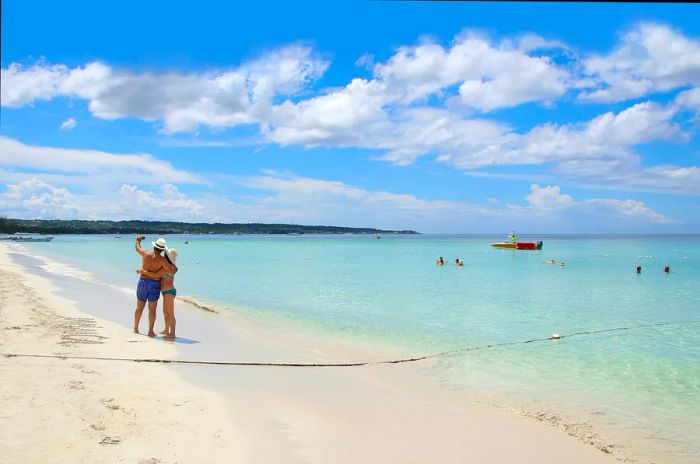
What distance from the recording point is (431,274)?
119 feet

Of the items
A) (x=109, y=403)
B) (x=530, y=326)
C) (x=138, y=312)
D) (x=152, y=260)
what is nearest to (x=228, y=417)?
(x=109, y=403)

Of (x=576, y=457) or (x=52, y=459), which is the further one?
(x=576, y=457)

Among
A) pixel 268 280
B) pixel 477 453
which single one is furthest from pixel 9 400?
pixel 268 280

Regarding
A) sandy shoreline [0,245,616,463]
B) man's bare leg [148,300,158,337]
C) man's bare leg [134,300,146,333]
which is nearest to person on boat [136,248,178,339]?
man's bare leg [148,300,158,337]

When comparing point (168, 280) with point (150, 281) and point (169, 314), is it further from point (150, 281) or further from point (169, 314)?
point (169, 314)

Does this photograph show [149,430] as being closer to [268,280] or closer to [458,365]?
[458,365]

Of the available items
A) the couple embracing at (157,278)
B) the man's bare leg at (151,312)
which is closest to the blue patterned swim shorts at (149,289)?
the couple embracing at (157,278)

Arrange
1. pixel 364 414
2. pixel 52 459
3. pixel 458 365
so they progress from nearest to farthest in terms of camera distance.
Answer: pixel 52 459 → pixel 364 414 → pixel 458 365

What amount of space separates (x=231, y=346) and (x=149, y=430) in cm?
561

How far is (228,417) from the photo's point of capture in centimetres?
652

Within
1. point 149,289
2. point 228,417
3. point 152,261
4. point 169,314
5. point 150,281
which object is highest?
point 152,261

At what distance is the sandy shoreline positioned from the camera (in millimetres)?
5363

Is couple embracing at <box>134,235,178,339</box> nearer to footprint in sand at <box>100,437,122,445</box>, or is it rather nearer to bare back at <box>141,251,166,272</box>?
bare back at <box>141,251,166,272</box>

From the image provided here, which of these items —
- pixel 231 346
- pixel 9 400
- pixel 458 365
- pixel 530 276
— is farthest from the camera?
pixel 530 276
